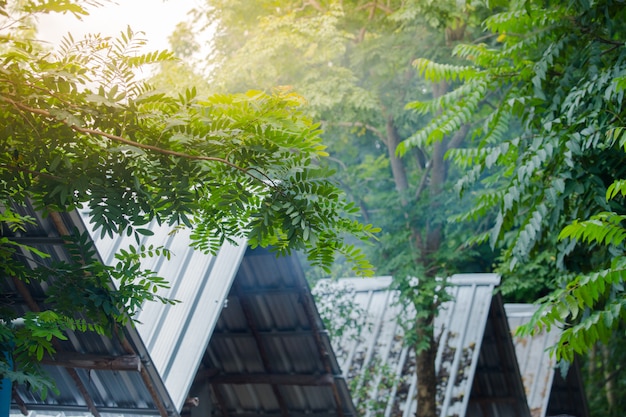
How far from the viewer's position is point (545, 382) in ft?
44.7

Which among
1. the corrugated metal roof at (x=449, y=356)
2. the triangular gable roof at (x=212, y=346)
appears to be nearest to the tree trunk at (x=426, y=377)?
the corrugated metal roof at (x=449, y=356)

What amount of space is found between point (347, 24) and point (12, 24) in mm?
11330

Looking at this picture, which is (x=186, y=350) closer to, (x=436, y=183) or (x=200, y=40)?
(x=436, y=183)

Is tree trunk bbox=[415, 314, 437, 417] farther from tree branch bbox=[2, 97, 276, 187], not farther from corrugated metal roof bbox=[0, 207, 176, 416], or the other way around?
tree branch bbox=[2, 97, 276, 187]

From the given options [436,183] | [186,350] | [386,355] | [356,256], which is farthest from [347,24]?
[356,256]

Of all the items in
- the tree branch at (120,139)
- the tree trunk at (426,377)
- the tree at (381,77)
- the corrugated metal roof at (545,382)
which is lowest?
the tree branch at (120,139)

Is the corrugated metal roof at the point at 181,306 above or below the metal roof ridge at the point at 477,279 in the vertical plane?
below

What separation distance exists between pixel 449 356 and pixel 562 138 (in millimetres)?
7467

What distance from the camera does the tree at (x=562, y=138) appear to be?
14.9 feet

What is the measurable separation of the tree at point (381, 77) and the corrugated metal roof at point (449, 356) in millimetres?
408

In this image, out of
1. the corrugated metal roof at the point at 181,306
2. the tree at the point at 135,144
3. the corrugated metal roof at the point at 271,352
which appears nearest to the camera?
the tree at the point at 135,144

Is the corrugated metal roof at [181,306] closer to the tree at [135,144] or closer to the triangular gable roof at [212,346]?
the triangular gable roof at [212,346]

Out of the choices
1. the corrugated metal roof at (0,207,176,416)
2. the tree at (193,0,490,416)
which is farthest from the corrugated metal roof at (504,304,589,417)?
the corrugated metal roof at (0,207,176,416)

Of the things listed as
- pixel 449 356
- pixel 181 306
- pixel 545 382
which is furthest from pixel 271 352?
pixel 545 382
